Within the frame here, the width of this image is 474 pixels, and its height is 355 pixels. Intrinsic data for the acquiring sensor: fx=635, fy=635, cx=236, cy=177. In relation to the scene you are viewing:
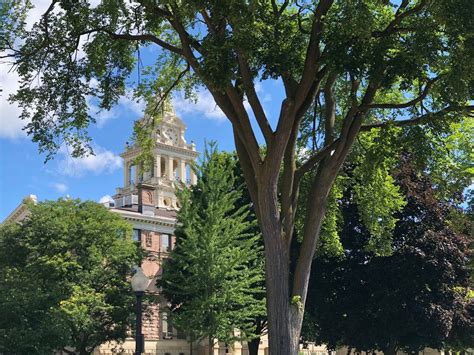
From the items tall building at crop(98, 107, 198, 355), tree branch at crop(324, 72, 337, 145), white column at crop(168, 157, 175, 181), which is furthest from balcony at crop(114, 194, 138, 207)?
tree branch at crop(324, 72, 337, 145)

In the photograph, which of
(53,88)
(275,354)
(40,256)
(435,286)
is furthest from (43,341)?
(275,354)

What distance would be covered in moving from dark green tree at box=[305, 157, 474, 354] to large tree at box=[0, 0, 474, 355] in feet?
57.5

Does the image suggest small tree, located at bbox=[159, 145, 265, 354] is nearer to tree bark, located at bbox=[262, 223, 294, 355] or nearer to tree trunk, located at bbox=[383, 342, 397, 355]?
tree trunk, located at bbox=[383, 342, 397, 355]

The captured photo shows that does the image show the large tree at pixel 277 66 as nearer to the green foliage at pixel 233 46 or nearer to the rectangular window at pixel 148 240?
the green foliage at pixel 233 46

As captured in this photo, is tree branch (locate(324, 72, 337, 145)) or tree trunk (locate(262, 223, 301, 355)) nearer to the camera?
tree trunk (locate(262, 223, 301, 355))

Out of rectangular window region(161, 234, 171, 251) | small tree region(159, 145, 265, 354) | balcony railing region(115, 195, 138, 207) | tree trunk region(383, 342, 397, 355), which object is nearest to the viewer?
small tree region(159, 145, 265, 354)

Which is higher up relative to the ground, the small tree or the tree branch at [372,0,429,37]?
the tree branch at [372,0,429,37]

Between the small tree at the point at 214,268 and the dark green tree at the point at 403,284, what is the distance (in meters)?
3.86

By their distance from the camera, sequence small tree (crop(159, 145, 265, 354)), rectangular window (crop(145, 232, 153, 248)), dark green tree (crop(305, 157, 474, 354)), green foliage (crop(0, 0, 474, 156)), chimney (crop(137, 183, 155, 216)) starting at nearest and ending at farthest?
green foliage (crop(0, 0, 474, 156))
dark green tree (crop(305, 157, 474, 354))
small tree (crop(159, 145, 265, 354))
rectangular window (crop(145, 232, 153, 248))
chimney (crop(137, 183, 155, 216))

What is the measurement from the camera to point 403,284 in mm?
32406

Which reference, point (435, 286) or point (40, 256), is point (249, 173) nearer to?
point (435, 286)

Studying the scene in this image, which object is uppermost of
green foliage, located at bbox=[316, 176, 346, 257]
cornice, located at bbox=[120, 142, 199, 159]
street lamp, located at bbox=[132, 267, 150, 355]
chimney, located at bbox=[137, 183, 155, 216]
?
cornice, located at bbox=[120, 142, 199, 159]

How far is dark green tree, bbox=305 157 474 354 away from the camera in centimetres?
3212

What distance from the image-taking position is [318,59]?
13188 millimetres
